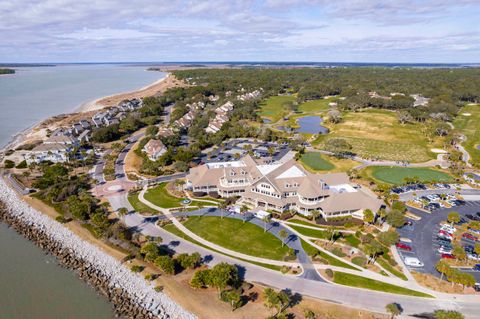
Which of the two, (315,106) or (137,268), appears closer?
(137,268)

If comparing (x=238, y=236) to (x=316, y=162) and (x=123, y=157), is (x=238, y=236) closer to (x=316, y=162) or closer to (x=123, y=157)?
(x=316, y=162)

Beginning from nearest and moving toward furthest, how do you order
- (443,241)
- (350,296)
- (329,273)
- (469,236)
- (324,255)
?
(350,296) → (329,273) → (324,255) → (443,241) → (469,236)

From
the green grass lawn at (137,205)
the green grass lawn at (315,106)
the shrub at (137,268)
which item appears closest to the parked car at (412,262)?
the shrub at (137,268)

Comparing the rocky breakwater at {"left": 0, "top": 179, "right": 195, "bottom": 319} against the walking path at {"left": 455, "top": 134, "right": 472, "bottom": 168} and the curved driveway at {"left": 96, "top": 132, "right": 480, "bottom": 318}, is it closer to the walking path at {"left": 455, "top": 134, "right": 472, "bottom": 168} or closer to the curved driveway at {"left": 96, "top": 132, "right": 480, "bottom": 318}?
the curved driveway at {"left": 96, "top": 132, "right": 480, "bottom": 318}

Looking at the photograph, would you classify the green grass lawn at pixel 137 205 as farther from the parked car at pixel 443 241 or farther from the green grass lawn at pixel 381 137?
the green grass lawn at pixel 381 137

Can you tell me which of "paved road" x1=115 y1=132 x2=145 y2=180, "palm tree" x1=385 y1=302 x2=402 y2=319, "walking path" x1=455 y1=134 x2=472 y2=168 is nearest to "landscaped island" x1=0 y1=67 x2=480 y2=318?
"paved road" x1=115 y1=132 x2=145 y2=180

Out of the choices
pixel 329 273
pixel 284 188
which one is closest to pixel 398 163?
pixel 284 188

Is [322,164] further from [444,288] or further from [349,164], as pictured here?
[444,288]
